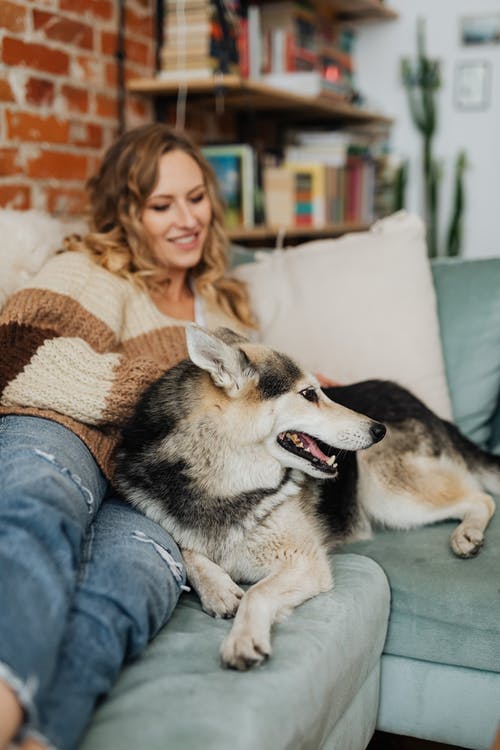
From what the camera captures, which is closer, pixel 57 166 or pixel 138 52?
pixel 57 166

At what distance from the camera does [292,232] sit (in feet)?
11.5

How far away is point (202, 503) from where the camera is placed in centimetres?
153

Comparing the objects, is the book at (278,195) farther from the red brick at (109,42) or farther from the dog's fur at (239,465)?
the dog's fur at (239,465)

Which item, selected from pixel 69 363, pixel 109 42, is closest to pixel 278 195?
Result: pixel 109 42

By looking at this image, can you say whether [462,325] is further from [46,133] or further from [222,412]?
[46,133]

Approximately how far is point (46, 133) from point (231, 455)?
4.99 feet

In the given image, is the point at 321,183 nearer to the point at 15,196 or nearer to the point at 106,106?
the point at 106,106

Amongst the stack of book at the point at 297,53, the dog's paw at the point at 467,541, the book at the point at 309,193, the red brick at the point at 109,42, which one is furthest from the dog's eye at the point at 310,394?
the stack of book at the point at 297,53

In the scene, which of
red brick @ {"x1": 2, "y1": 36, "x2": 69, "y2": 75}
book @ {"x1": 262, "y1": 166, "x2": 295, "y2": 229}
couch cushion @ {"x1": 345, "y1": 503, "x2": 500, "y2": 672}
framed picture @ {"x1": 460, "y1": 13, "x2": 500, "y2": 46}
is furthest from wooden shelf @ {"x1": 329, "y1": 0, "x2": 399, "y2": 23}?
couch cushion @ {"x1": 345, "y1": 503, "x2": 500, "y2": 672}

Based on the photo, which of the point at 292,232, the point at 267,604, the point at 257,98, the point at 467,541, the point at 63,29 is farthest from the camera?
the point at 292,232

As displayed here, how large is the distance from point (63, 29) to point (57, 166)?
1.48ft

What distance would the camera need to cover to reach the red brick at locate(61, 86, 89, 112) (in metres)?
2.61

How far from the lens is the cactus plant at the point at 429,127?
4473 millimetres

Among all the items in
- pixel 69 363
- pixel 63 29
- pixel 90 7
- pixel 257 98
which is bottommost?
pixel 69 363
